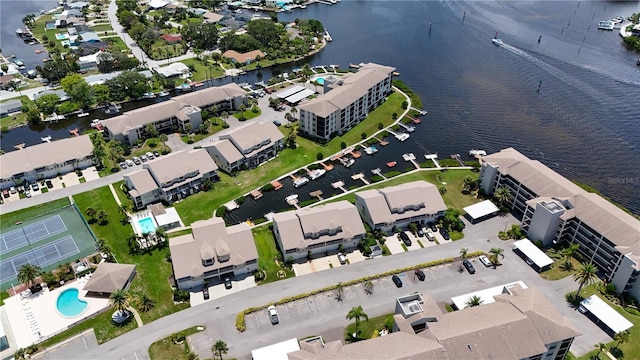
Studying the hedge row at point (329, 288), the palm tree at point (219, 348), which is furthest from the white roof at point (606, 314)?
the palm tree at point (219, 348)

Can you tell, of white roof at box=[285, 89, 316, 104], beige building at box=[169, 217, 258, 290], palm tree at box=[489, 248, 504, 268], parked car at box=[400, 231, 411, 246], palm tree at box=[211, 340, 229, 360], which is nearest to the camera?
palm tree at box=[211, 340, 229, 360]

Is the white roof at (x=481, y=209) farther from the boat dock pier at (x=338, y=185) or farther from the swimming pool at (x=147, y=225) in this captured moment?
the swimming pool at (x=147, y=225)

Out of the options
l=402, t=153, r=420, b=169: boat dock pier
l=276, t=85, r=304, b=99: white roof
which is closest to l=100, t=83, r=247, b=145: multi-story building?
l=276, t=85, r=304, b=99: white roof

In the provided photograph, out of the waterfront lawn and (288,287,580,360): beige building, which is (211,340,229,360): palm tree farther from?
the waterfront lawn

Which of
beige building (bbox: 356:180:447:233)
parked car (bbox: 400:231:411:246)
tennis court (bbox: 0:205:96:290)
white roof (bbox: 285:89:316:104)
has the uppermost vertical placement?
white roof (bbox: 285:89:316:104)

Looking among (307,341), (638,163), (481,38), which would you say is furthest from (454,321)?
(481,38)

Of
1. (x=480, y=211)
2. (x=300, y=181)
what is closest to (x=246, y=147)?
(x=300, y=181)

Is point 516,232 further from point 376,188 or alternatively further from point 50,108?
point 50,108
